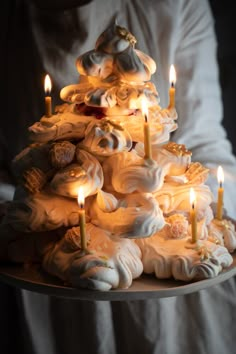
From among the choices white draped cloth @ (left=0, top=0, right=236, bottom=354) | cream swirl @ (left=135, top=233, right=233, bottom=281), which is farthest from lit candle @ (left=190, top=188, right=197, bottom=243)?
white draped cloth @ (left=0, top=0, right=236, bottom=354)

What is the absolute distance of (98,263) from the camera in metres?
0.71

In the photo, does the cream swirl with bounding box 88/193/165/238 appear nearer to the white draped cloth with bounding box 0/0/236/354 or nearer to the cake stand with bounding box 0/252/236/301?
the cake stand with bounding box 0/252/236/301

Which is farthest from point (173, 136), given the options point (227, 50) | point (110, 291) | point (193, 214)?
point (110, 291)

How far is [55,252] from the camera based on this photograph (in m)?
0.76

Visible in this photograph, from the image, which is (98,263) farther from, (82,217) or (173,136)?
(173,136)

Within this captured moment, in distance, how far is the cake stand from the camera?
2.24ft

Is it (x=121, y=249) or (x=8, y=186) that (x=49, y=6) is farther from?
(x=121, y=249)

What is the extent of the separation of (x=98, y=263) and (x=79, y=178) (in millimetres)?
121

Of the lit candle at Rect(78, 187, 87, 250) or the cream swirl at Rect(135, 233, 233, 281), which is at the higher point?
the lit candle at Rect(78, 187, 87, 250)

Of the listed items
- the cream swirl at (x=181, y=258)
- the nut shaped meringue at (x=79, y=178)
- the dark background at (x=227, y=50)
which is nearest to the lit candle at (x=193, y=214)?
the cream swirl at (x=181, y=258)

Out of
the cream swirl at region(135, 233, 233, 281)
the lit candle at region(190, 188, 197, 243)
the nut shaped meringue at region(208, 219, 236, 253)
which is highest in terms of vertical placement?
the lit candle at region(190, 188, 197, 243)

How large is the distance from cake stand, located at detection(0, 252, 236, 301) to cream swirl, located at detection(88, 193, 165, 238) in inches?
2.9

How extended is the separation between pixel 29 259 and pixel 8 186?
375 mm

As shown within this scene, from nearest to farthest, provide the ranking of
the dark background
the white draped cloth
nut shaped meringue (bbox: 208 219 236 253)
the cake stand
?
the cake stand
nut shaped meringue (bbox: 208 219 236 253)
the white draped cloth
the dark background
